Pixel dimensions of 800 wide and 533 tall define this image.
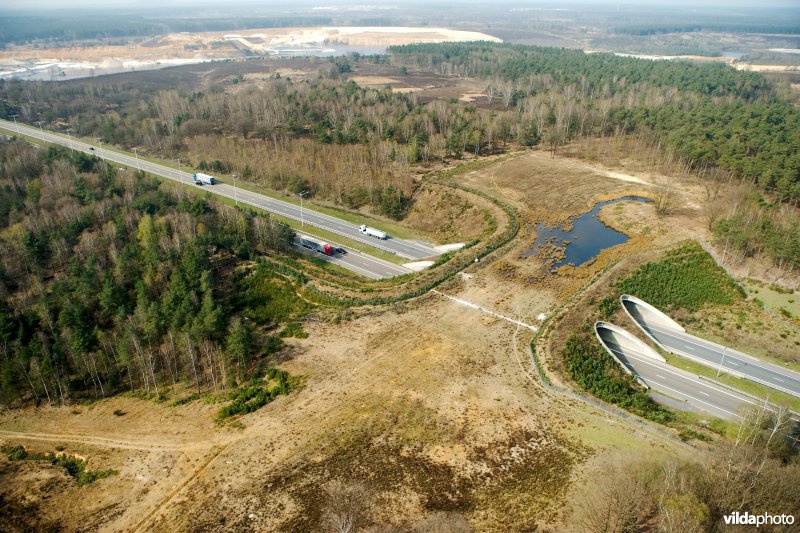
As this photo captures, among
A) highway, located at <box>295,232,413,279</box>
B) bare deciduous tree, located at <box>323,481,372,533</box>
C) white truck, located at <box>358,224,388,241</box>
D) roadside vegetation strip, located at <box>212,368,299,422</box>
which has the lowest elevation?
roadside vegetation strip, located at <box>212,368,299,422</box>

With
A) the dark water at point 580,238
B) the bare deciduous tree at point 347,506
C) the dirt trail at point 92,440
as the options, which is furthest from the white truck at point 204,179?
the bare deciduous tree at point 347,506

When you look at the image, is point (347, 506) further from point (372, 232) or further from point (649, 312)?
point (372, 232)

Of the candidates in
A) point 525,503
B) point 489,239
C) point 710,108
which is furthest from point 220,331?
point 710,108

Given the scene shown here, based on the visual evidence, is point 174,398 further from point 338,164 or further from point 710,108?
point 710,108

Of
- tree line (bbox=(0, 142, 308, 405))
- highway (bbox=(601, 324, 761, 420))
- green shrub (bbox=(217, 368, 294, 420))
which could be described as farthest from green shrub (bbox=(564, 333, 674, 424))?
tree line (bbox=(0, 142, 308, 405))

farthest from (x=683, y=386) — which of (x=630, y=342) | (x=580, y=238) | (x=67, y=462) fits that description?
(x=67, y=462)

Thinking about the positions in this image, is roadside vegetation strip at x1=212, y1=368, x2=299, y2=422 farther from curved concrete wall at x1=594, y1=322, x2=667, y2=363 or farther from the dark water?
the dark water

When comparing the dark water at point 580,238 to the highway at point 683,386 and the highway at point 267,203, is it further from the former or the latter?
the highway at point 683,386
